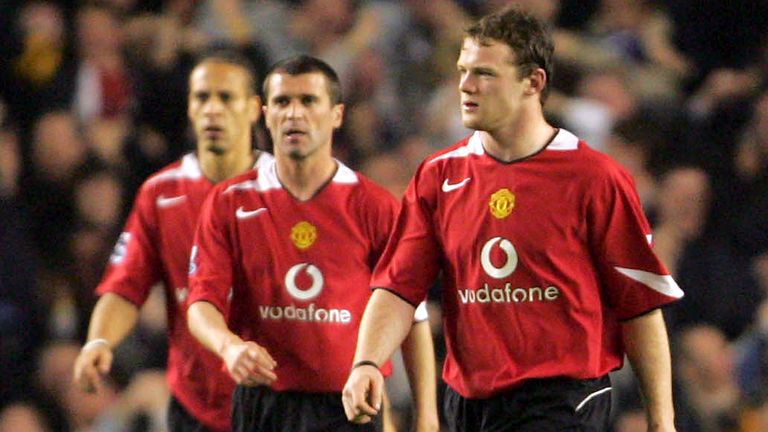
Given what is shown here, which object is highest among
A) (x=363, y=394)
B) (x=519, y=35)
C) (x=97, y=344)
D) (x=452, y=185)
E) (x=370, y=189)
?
(x=519, y=35)

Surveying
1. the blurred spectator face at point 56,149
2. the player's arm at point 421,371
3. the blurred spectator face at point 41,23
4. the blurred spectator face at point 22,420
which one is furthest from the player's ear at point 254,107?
the blurred spectator face at point 41,23

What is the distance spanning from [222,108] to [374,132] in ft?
8.97

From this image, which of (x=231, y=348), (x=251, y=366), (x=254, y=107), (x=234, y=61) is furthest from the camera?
(x=234, y=61)

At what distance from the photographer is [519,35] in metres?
4.84

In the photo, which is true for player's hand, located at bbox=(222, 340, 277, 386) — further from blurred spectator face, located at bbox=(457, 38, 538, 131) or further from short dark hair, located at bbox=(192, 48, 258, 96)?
short dark hair, located at bbox=(192, 48, 258, 96)

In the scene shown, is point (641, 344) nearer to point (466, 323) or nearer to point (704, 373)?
point (466, 323)

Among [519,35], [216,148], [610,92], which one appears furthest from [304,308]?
[610,92]

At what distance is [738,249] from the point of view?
830 centimetres

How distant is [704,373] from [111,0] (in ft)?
12.5

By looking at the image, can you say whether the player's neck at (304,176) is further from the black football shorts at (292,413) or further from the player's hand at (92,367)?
the player's hand at (92,367)

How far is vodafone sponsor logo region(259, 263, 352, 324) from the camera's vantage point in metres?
5.52

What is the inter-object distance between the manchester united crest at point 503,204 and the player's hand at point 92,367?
174 centimetres

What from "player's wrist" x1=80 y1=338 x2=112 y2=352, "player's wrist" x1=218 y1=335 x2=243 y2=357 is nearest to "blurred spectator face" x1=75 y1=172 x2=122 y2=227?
"player's wrist" x1=80 y1=338 x2=112 y2=352

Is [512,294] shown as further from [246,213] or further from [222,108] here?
[222,108]
